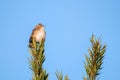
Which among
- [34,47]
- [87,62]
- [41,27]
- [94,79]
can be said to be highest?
[41,27]

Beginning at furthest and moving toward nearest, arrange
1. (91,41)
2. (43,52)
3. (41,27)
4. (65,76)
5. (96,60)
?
(41,27)
(43,52)
(91,41)
(96,60)
(65,76)

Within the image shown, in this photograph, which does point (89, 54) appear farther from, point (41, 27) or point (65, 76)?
point (41, 27)

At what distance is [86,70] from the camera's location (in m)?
2.54

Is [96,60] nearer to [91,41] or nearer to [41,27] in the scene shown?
[91,41]

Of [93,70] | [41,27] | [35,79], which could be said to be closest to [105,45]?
[93,70]

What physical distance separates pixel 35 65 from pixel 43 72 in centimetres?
15

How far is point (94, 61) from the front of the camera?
2.58 metres

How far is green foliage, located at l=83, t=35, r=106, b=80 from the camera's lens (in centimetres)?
251

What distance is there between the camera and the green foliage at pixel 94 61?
8.23 ft

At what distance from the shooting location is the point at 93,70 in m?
2.52

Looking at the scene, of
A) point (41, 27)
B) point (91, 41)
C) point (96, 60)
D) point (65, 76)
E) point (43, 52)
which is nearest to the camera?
point (65, 76)

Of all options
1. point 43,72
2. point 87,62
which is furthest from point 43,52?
point 87,62

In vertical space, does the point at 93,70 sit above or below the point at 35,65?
below

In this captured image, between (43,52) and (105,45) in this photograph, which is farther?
(43,52)
